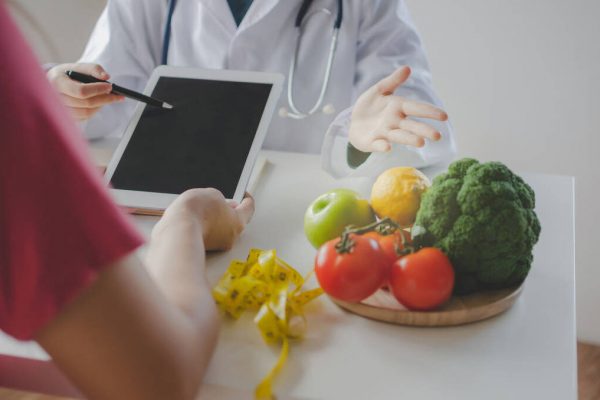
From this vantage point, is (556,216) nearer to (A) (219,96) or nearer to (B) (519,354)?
(B) (519,354)

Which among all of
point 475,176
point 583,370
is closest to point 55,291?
point 475,176

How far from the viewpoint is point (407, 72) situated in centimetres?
104

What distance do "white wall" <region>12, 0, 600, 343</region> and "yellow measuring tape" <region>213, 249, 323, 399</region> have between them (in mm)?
1279

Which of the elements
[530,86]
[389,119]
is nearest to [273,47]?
[389,119]

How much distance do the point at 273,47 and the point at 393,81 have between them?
42cm

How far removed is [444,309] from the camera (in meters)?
0.75

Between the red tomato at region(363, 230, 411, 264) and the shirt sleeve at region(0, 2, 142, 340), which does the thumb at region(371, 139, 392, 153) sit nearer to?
the red tomato at region(363, 230, 411, 264)

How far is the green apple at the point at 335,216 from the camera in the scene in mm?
896

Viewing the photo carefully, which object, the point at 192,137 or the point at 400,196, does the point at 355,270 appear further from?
the point at 192,137

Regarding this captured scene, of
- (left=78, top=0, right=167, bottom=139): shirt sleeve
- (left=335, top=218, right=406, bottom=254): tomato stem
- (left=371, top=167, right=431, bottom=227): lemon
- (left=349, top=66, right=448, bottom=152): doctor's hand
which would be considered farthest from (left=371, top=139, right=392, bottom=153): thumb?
(left=78, top=0, right=167, bottom=139): shirt sleeve

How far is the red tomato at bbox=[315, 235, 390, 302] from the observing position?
736mm

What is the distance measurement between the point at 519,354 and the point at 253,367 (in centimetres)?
29

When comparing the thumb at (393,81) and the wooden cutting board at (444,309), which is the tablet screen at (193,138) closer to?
the thumb at (393,81)

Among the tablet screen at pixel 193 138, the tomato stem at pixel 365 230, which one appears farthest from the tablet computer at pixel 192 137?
the tomato stem at pixel 365 230
